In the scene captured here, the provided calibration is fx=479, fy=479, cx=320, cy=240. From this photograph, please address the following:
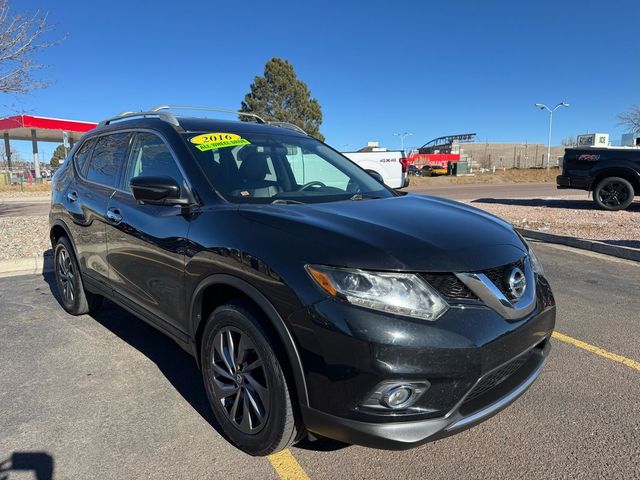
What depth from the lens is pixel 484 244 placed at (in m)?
2.38

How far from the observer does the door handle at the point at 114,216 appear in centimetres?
346

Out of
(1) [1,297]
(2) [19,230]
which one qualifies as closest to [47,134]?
(2) [19,230]

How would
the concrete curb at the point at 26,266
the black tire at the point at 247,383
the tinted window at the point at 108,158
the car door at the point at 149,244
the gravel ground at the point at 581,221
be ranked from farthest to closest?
the gravel ground at the point at 581,221, the concrete curb at the point at 26,266, the tinted window at the point at 108,158, the car door at the point at 149,244, the black tire at the point at 247,383

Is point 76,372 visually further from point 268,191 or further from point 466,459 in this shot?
point 466,459

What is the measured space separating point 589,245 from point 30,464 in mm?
8173

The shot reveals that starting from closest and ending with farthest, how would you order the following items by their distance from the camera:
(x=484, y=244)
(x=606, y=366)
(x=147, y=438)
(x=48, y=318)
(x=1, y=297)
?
(x=484, y=244) < (x=147, y=438) < (x=606, y=366) < (x=48, y=318) < (x=1, y=297)

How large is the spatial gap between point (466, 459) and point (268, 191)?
1.89 meters

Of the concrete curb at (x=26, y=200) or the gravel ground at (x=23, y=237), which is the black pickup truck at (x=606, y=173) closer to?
the gravel ground at (x=23, y=237)

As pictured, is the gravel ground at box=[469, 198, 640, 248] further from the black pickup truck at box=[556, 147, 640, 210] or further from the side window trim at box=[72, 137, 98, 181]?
the side window trim at box=[72, 137, 98, 181]

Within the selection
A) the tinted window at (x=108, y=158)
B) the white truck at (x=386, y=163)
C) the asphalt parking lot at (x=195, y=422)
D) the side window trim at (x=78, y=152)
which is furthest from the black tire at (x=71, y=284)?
the white truck at (x=386, y=163)

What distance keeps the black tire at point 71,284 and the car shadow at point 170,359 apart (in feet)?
0.57

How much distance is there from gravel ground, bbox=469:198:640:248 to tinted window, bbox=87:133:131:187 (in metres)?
7.65

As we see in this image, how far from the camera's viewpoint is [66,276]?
4.80 m

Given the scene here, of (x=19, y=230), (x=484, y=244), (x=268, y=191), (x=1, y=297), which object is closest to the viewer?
(x=484, y=244)
